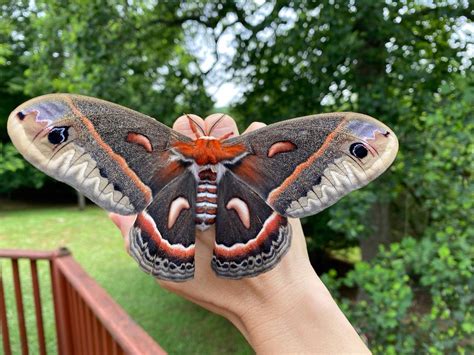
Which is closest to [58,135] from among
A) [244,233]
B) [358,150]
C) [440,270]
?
[244,233]

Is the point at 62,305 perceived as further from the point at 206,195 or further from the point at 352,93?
the point at 352,93

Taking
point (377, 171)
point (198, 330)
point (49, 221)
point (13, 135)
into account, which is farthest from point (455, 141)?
point (49, 221)

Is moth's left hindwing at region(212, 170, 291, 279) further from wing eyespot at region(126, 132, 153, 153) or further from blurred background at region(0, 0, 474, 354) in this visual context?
blurred background at region(0, 0, 474, 354)

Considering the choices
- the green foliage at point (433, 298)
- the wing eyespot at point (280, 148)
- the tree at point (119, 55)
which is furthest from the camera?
the tree at point (119, 55)

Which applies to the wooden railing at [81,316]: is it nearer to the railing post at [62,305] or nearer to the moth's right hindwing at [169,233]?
the railing post at [62,305]

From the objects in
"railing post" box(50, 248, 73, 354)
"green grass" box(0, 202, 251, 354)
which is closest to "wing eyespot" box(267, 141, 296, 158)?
"railing post" box(50, 248, 73, 354)

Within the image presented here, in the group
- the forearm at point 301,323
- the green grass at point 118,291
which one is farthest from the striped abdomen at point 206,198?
the green grass at point 118,291
